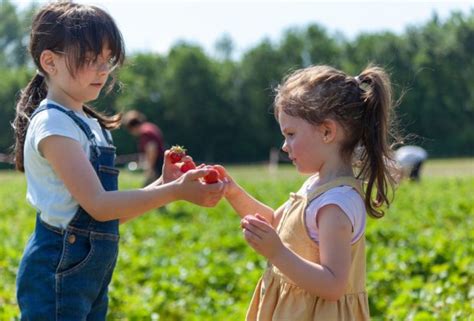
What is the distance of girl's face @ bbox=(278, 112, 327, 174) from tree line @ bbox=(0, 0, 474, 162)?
43.7m

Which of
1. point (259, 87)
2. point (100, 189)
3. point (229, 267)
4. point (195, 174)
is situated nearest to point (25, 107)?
point (100, 189)

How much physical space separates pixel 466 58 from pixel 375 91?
163 ft

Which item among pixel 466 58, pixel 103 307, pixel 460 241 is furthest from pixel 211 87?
pixel 103 307

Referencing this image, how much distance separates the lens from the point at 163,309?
567cm

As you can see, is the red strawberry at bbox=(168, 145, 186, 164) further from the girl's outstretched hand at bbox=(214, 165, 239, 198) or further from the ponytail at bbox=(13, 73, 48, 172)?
the ponytail at bbox=(13, 73, 48, 172)

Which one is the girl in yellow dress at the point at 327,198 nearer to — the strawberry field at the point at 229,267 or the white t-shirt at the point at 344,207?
the white t-shirt at the point at 344,207

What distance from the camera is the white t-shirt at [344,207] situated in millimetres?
2715

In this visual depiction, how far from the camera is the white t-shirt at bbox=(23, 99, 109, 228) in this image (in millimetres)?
2840

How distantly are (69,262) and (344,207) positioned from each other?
91 cm

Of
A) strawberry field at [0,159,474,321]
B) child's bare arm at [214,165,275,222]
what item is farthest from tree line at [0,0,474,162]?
child's bare arm at [214,165,275,222]

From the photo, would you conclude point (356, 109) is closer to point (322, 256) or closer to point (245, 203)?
point (322, 256)

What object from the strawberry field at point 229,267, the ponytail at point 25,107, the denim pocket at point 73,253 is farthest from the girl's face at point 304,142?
the strawberry field at point 229,267

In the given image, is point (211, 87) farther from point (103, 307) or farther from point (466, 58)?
point (103, 307)

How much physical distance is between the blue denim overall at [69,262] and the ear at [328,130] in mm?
727
